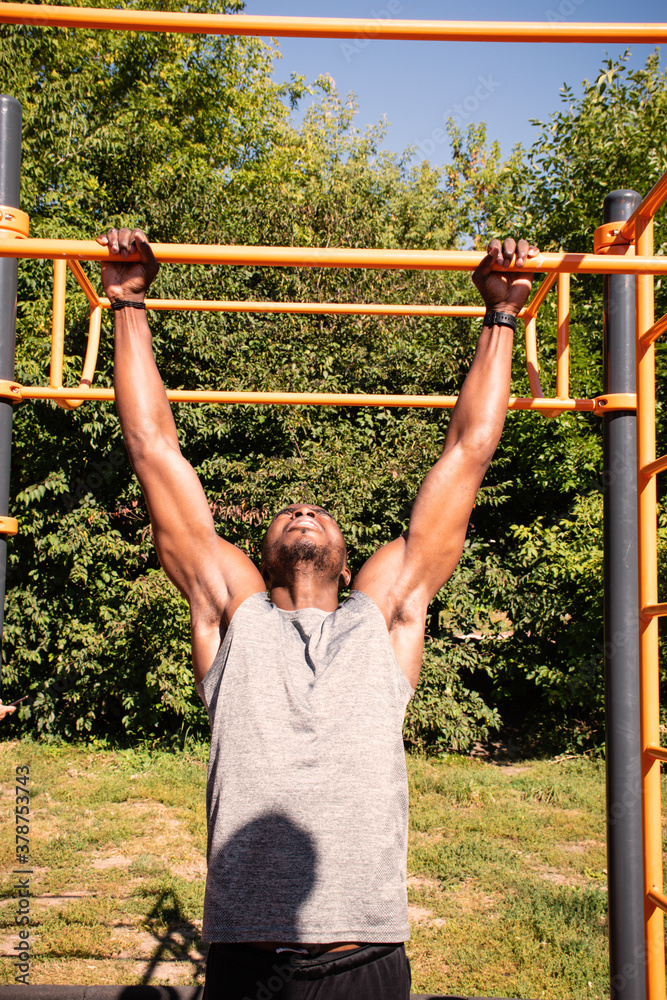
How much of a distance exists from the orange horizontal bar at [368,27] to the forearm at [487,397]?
60 centimetres

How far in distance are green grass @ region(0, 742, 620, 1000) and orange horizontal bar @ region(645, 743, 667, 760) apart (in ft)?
6.31

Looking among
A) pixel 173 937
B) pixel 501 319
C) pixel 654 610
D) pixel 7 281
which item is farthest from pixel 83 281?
pixel 173 937

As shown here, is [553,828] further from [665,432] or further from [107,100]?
[107,100]

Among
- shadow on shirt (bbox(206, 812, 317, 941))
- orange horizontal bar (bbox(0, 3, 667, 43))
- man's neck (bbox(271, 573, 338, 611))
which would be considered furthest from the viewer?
man's neck (bbox(271, 573, 338, 611))

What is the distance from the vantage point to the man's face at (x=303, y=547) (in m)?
1.68

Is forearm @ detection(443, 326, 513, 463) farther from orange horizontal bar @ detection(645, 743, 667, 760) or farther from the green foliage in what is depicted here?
the green foliage

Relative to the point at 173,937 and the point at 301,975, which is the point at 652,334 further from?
the point at 173,937

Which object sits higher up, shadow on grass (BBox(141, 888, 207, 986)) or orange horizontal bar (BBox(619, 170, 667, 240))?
orange horizontal bar (BBox(619, 170, 667, 240))

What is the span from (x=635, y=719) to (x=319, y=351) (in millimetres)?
5599

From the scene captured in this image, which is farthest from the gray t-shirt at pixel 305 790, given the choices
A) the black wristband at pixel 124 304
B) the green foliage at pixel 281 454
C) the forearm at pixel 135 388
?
the green foliage at pixel 281 454

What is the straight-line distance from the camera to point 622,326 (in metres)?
1.83

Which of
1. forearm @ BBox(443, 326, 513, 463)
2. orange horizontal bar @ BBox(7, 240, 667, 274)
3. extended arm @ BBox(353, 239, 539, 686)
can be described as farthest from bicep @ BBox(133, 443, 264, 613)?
forearm @ BBox(443, 326, 513, 463)

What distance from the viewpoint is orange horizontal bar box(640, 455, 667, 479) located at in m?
1.57

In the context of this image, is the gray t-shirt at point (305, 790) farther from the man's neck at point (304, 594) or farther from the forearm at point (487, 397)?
the forearm at point (487, 397)
